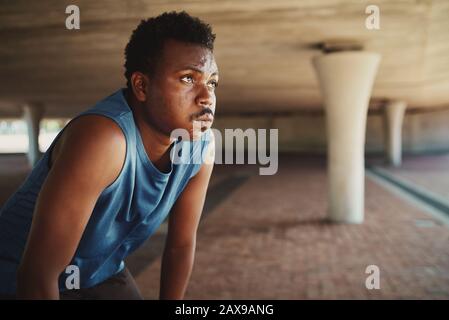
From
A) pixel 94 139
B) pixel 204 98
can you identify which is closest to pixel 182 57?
pixel 204 98

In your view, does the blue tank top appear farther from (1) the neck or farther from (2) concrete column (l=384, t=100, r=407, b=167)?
(2) concrete column (l=384, t=100, r=407, b=167)

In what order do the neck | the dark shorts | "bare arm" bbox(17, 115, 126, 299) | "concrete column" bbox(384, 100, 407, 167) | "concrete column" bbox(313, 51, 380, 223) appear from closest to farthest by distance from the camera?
1. "bare arm" bbox(17, 115, 126, 299)
2. the neck
3. the dark shorts
4. "concrete column" bbox(313, 51, 380, 223)
5. "concrete column" bbox(384, 100, 407, 167)

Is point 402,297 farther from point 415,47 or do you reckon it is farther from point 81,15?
point 415,47

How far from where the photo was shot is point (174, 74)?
1603 millimetres

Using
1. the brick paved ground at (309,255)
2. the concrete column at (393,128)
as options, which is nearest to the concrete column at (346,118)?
the brick paved ground at (309,255)

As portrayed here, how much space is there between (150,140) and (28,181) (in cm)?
50

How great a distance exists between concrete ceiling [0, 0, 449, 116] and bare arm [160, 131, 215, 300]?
589cm

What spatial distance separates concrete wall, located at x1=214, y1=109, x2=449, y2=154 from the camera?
36688mm

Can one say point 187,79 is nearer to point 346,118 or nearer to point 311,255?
point 311,255

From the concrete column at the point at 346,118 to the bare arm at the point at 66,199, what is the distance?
8754mm

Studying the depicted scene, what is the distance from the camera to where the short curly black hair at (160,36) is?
5.36ft

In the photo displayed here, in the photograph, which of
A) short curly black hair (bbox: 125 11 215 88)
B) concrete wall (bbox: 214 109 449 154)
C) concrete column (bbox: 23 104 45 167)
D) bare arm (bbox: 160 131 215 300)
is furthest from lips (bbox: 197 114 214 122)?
concrete wall (bbox: 214 109 449 154)
